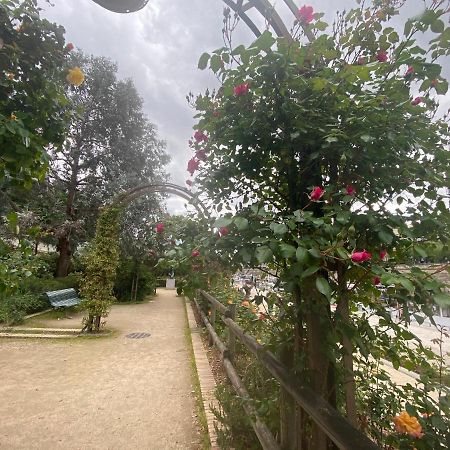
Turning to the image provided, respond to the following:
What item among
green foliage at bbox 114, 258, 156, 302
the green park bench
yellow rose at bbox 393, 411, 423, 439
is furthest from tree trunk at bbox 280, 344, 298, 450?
green foliage at bbox 114, 258, 156, 302

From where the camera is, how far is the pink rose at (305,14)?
4.12ft

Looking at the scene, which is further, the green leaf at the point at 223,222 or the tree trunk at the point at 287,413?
the tree trunk at the point at 287,413

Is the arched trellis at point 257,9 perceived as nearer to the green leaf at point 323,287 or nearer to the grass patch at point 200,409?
the green leaf at point 323,287

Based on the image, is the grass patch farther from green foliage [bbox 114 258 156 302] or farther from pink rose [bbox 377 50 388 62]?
green foliage [bbox 114 258 156 302]

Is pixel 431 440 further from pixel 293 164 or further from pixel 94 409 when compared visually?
pixel 94 409

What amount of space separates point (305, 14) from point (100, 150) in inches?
610

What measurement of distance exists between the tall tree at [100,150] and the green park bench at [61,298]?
3846 millimetres

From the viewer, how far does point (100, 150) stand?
14984mm

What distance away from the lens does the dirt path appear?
2.95m

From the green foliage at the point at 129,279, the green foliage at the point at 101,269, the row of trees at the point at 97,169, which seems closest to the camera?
the green foliage at the point at 101,269

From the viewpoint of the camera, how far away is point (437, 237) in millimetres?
1224

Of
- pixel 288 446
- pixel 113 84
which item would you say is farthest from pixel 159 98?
pixel 113 84

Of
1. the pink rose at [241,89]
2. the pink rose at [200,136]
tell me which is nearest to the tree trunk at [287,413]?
the pink rose at [200,136]

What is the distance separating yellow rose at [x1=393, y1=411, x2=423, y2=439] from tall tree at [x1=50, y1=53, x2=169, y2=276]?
14.0m
